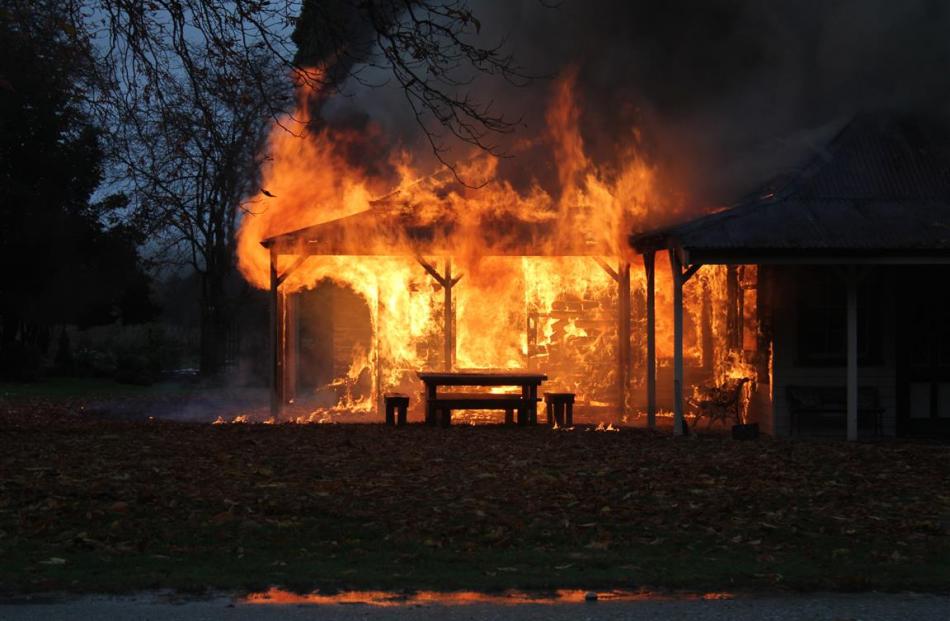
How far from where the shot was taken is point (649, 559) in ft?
24.4

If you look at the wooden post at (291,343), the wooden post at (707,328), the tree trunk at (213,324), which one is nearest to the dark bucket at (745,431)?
the wooden post at (707,328)

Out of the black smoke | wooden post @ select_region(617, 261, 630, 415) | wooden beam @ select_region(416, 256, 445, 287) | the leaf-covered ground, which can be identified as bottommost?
the leaf-covered ground

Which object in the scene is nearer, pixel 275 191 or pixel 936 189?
pixel 936 189

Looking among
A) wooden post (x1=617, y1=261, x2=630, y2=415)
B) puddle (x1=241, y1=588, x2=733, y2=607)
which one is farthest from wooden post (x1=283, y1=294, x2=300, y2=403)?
puddle (x1=241, y1=588, x2=733, y2=607)

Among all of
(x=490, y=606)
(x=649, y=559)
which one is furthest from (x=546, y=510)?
(x=490, y=606)

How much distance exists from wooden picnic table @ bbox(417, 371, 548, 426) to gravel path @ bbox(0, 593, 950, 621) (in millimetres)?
10364

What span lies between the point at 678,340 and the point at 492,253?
3850mm

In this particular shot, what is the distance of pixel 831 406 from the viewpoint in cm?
1645

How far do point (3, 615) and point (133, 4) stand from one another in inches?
214

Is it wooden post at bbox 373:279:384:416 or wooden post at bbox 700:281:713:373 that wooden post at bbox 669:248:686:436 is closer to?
wooden post at bbox 700:281:713:373

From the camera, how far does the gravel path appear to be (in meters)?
5.93

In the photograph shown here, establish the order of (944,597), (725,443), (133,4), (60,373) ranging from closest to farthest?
(944,597)
(133,4)
(725,443)
(60,373)

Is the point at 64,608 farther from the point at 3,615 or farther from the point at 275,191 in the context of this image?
the point at 275,191

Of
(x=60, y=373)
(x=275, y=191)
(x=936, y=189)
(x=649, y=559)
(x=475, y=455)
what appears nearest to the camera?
(x=649, y=559)
